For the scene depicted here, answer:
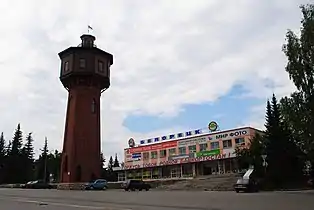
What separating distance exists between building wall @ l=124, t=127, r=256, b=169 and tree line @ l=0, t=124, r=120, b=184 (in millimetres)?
7428

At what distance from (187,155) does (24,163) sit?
33.2m

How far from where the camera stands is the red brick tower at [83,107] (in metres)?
54.5

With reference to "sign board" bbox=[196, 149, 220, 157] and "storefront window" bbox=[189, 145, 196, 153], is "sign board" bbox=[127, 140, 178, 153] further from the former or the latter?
"sign board" bbox=[196, 149, 220, 157]

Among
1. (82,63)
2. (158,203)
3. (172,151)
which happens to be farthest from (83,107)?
(158,203)

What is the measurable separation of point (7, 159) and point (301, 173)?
58456 millimetres

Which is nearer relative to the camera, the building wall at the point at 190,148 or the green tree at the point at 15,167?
the building wall at the point at 190,148

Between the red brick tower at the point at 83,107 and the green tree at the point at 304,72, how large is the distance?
32394mm

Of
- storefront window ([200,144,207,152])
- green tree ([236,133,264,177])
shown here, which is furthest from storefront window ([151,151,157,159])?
green tree ([236,133,264,177])

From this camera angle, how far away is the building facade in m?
65.1

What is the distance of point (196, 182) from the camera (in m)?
47.8

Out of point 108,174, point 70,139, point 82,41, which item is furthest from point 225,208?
point 108,174

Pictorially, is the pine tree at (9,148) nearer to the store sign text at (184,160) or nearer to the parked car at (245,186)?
the store sign text at (184,160)

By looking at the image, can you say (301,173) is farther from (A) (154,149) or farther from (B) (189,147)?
(A) (154,149)

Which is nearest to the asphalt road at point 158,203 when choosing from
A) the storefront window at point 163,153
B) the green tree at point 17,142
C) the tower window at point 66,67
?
the tower window at point 66,67
